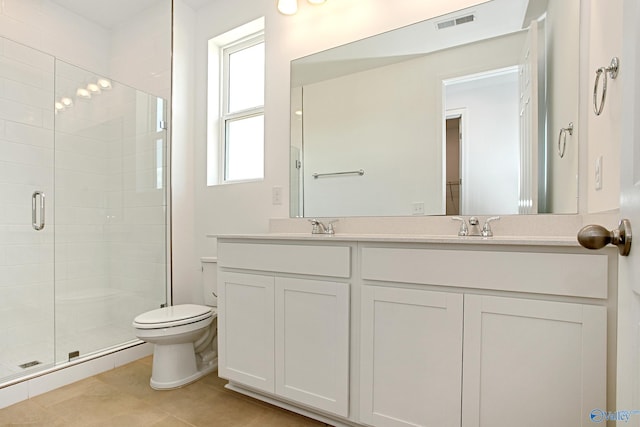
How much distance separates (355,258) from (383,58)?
3.84ft

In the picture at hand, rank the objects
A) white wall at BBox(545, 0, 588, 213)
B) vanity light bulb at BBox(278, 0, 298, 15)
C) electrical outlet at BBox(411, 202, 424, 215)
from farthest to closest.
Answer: vanity light bulb at BBox(278, 0, 298, 15) < electrical outlet at BBox(411, 202, 424, 215) < white wall at BBox(545, 0, 588, 213)

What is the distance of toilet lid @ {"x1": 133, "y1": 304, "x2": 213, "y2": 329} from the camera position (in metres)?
1.84

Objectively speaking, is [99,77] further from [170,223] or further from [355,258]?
[355,258]

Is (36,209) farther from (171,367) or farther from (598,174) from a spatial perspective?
(598,174)

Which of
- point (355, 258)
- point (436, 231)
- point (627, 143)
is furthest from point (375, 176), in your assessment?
point (627, 143)

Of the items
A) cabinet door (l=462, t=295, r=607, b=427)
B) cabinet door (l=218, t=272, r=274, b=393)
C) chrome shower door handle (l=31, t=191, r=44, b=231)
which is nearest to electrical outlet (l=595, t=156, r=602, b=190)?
cabinet door (l=462, t=295, r=607, b=427)

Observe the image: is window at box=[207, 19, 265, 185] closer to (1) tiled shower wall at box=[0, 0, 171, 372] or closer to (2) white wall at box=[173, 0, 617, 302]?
(2) white wall at box=[173, 0, 617, 302]

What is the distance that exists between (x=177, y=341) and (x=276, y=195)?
103 cm

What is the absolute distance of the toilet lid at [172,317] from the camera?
1.84 metres

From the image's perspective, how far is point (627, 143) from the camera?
0.57 m

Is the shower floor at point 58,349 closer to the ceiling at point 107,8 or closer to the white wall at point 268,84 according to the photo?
the white wall at point 268,84

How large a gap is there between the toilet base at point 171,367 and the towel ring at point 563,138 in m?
2.14

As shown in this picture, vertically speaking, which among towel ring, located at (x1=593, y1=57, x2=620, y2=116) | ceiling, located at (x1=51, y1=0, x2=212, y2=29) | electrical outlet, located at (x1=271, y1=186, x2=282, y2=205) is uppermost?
ceiling, located at (x1=51, y1=0, x2=212, y2=29)

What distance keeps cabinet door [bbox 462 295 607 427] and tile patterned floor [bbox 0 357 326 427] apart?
2.63 ft
